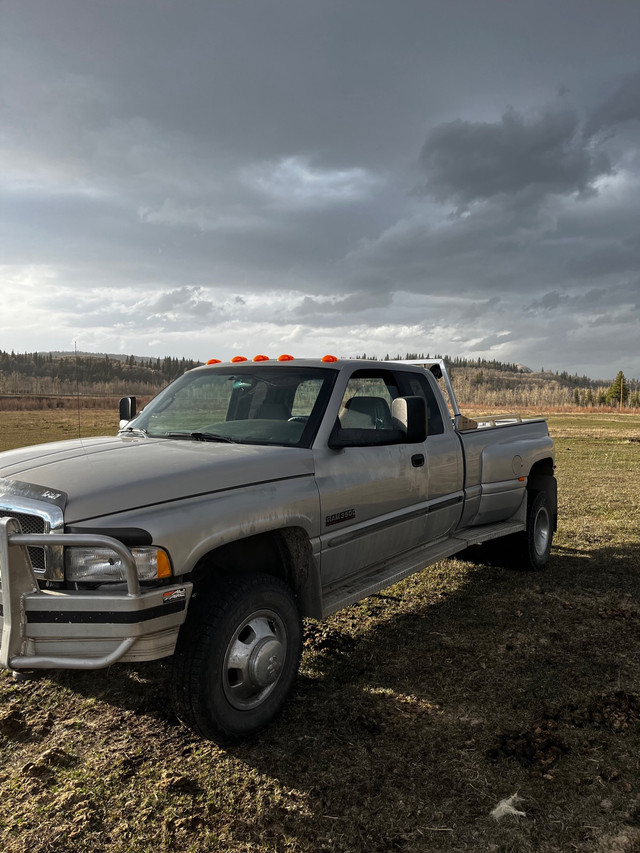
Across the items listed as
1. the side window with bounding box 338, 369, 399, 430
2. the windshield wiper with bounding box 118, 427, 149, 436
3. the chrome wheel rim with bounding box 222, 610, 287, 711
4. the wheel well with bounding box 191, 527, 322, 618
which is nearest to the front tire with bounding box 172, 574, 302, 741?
the chrome wheel rim with bounding box 222, 610, 287, 711

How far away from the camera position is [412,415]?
4.14 meters

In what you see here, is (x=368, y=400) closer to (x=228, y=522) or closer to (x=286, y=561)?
(x=286, y=561)

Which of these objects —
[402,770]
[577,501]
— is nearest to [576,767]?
[402,770]

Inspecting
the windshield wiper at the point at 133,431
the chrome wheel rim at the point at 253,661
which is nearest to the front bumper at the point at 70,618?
the chrome wheel rim at the point at 253,661

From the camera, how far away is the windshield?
13.2 ft

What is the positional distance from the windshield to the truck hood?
9.3 inches

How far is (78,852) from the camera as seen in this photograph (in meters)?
2.56

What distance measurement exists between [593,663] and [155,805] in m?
2.98

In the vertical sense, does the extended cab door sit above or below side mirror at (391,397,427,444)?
below

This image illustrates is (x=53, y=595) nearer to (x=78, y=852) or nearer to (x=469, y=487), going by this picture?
(x=78, y=852)

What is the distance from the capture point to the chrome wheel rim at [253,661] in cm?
316

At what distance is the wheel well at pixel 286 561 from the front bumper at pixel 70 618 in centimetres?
79

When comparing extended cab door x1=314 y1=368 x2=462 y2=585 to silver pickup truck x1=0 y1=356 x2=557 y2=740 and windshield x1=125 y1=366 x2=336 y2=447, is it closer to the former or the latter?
silver pickup truck x1=0 y1=356 x2=557 y2=740

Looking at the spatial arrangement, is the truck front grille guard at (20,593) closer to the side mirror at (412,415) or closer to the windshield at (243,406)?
the windshield at (243,406)
